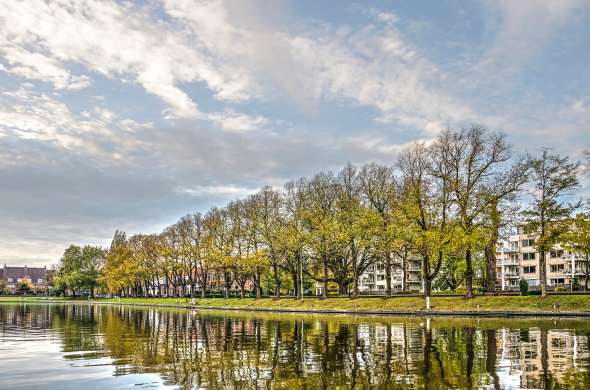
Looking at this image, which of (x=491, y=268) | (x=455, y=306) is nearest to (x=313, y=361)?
(x=455, y=306)

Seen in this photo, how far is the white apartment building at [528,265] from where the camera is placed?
141500mm

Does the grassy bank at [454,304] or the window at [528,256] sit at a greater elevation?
the window at [528,256]

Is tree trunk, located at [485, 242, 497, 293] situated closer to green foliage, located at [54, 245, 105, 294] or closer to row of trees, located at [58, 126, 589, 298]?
row of trees, located at [58, 126, 589, 298]

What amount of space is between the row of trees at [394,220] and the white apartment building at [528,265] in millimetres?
35516

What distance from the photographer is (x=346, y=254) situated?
90625 millimetres

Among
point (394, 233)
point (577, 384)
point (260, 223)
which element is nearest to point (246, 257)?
point (260, 223)

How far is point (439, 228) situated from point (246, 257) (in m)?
43.5

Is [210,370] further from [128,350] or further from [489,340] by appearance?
[489,340]

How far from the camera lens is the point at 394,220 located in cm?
7756

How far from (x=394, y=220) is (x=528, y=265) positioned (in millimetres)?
90584

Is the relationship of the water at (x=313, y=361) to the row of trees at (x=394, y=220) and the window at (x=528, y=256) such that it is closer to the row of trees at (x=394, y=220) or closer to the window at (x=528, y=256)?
the row of trees at (x=394, y=220)

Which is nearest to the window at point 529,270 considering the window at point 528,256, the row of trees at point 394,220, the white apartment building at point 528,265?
the white apartment building at point 528,265

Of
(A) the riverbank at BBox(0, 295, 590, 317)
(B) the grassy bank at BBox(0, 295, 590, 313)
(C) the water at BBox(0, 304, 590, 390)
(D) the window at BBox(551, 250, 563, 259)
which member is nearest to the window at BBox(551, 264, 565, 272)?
(D) the window at BBox(551, 250, 563, 259)

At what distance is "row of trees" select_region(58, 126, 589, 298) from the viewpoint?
6794 cm
